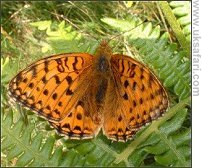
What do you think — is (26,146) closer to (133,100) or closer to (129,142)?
(129,142)

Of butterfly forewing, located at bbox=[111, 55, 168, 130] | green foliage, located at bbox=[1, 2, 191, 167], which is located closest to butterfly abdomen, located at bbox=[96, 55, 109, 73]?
butterfly forewing, located at bbox=[111, 55, 168, 130]

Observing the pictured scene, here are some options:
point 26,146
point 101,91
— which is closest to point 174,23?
point 101,91

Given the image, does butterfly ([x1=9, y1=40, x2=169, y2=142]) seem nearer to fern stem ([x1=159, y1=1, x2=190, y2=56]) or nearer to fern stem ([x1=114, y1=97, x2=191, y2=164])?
fern stem ([x1=114, y1=97, x2=191, y2=164])

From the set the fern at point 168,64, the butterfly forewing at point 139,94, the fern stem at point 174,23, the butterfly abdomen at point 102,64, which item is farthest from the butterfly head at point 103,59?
the fern stem at point 174,23

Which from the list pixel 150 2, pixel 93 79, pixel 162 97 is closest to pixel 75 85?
pixel 93 79

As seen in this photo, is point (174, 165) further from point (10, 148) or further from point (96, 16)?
point (96, 16)

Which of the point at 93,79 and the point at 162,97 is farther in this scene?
the point at 93,79

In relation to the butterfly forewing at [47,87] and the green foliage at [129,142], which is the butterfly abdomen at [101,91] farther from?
the green foliage at [129,142]

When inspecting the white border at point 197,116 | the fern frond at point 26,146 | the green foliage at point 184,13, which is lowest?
the fern frond at point 26,146
